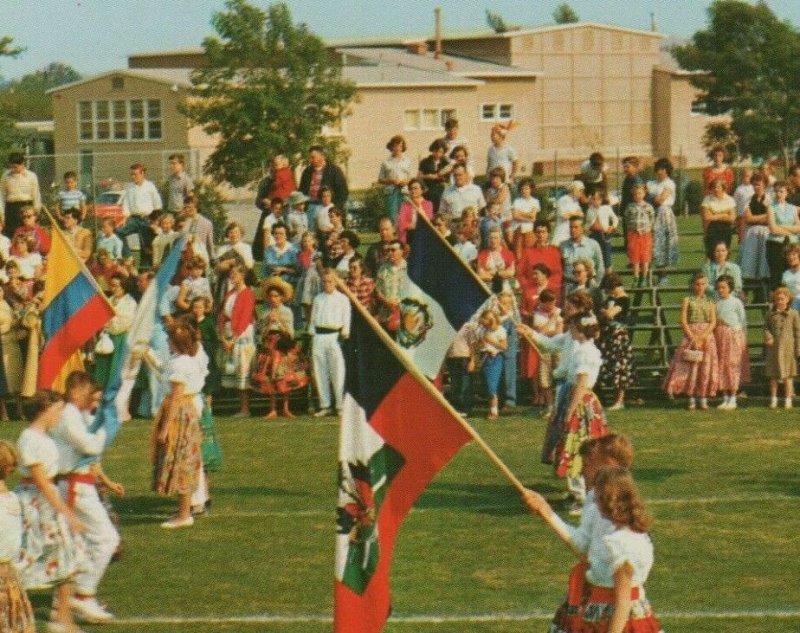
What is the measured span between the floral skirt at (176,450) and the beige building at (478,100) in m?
38.2

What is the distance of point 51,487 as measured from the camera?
12.1 meters

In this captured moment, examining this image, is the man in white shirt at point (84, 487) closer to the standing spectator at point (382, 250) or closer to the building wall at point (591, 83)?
the standing spectator at point (382, 250)

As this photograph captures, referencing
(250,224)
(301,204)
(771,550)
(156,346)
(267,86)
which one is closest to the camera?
(771,550)

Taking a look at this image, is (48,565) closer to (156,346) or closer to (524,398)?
(156,346)

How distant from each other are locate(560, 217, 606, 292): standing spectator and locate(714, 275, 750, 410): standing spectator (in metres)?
1.69

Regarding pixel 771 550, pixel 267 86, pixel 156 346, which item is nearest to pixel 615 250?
pixel 156 346

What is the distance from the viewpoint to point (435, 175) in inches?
1016

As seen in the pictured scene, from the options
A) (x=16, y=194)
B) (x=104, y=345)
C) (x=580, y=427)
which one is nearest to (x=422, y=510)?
(x=580, y=427)

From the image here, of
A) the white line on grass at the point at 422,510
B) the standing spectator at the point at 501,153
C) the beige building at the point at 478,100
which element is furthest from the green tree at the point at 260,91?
the white line on grass at the point at 422,510

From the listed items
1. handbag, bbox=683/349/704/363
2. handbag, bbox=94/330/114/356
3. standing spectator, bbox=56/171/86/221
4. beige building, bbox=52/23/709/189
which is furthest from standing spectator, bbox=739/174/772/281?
beige building, bbox=52/23/709/189

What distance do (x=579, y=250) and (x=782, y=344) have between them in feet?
9.67

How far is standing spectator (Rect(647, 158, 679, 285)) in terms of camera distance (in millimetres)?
26688

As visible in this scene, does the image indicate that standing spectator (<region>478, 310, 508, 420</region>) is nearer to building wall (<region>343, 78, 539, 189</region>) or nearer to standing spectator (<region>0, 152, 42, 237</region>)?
standing spectator (<region>0, 152, 42, 237</region>)

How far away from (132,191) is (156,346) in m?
5.23
